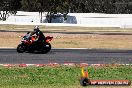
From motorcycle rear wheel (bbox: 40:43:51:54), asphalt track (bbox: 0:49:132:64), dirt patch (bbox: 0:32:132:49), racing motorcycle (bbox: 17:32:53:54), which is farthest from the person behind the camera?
dirt patch (bbox: 0:32:132:49)

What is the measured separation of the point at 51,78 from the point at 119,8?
10704 cm

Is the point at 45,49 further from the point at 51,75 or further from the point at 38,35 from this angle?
the point at 51,75

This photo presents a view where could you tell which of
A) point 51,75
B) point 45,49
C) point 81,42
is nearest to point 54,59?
point 45,49

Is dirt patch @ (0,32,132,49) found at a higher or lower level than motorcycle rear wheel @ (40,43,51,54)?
lower

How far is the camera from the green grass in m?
12.6

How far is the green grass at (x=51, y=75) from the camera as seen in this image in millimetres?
12633

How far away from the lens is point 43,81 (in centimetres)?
1323

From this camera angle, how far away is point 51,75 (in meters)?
14.7

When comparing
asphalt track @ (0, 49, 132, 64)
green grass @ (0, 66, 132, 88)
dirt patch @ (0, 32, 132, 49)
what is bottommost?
dirt patch @ (0, 32, 132, 49)

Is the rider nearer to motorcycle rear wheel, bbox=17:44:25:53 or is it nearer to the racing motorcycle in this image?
the racing motorcycle

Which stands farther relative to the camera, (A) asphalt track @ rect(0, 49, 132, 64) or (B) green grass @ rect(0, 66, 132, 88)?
(A) asphalt track @ rect(0, 49, 132, 64)

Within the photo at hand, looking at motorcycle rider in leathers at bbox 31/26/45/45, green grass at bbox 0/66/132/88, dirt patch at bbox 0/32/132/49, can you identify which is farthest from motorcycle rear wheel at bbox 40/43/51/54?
green grass at bbox 0/66/132/88

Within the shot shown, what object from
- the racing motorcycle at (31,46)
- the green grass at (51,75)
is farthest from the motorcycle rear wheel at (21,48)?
the green grass at (51,75)

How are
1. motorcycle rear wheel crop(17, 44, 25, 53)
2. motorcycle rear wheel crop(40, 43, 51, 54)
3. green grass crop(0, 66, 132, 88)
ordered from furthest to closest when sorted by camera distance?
motorcycle rear wheel crop(40, 43, 51, 54)
motorcycle rear wheel crop(17, 44, 25, 53)
green grass crop(0, 66, 132, 88)
